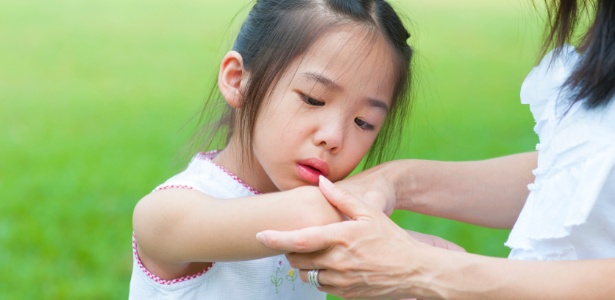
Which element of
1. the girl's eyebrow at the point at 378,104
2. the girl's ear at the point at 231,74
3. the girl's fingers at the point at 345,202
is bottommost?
the girl's fingers at the point at 345,202

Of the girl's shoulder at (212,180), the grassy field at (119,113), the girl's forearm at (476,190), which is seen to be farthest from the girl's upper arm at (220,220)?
the grassy field at (119,113)

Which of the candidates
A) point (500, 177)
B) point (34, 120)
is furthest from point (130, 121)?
point (500, 177)

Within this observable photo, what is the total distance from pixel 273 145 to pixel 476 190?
0.76 metres

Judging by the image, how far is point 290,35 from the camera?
8.27 ft

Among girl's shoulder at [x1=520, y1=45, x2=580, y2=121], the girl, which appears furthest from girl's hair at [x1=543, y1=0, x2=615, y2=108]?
girl's shoulder at [x1=520, y1=45, x2=580, y2=121]

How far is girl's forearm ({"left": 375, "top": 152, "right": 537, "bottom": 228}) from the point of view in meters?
2.84

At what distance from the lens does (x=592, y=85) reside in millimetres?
2248

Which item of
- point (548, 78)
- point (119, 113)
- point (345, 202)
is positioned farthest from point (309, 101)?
point (119, 113)

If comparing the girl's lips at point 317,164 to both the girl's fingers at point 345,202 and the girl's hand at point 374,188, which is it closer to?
the girl's hand at point 374,188

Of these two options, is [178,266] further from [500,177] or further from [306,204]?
[500,177]

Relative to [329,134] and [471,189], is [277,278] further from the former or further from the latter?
[471,189]

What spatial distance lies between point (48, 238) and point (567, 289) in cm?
330

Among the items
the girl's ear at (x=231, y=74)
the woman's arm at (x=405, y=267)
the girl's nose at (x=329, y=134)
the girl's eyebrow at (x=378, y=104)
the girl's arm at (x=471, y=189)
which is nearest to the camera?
the woman's arm at (x=405, y=267)

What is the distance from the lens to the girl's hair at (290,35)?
8.22ft
